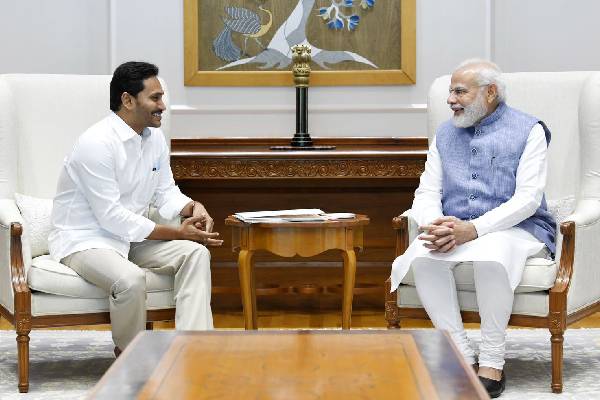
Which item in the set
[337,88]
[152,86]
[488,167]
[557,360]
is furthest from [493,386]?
[337,88]

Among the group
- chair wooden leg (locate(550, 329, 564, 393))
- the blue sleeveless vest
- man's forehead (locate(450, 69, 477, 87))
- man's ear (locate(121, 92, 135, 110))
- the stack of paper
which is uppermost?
man's forehead (locate(450, 69, 477, 87))

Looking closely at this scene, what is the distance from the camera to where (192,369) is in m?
2.68

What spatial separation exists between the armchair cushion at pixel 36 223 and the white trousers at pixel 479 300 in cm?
153

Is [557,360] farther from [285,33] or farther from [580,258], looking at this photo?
[285,33]

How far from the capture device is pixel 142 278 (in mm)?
4129

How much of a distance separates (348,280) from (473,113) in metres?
0.86

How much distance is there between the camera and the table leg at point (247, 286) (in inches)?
176

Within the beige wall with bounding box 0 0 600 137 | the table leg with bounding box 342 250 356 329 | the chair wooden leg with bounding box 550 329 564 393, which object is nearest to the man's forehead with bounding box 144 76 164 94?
the table leg with bounding box 342 250 356 329

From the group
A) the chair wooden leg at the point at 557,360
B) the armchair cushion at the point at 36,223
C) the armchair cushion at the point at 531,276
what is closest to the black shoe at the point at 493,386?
the chair wooden leg at the point at 557,360

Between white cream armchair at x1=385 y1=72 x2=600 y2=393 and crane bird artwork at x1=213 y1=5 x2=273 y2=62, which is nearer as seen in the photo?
white cream armchair at x1=385 y1=72 x2=600 y2=393

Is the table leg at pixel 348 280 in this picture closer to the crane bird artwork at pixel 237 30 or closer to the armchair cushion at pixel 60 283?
the armchair cushion at pixel 60 283

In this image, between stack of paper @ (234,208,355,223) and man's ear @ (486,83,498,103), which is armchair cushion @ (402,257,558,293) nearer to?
stack of paper @ (234,208,355,223)

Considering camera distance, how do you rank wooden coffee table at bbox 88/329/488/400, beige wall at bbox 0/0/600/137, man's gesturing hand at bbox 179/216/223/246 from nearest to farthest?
1. wooden coffee table at bbox 88/329/488/400
2. man's gesturing hand at bbox 179/216/223/246
3. beige wall at bbox 0/0/600/137

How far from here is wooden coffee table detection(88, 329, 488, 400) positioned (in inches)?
97.3
